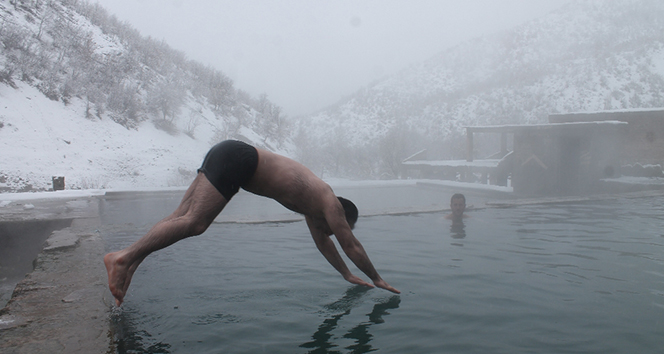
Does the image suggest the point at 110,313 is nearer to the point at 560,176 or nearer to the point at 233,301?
the point at 233,301

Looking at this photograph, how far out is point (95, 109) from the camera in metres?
18.4

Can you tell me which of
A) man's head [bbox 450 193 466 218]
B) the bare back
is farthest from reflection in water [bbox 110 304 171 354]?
man's head [bbox 450 193 466 218]

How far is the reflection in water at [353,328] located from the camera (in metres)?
2.30

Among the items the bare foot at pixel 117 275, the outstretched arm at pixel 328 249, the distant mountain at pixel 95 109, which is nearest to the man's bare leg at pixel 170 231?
the bare foot at pixel 117 275

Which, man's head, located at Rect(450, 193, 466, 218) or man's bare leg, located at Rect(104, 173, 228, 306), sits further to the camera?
man's head, located at Rect(450, 193, 466, 218)

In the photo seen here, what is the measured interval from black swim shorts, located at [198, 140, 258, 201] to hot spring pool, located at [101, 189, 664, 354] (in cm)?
81

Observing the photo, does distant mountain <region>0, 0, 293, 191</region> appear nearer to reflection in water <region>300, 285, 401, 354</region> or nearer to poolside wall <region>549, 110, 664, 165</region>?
reflection in water <region>300, 285, 401, 354</region>

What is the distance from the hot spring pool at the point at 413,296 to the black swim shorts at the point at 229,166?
805 mm

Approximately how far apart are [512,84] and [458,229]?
158 feet

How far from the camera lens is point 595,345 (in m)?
2.26

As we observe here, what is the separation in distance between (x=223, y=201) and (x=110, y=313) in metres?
0.89

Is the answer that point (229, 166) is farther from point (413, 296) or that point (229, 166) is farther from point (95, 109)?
point (95, 109)

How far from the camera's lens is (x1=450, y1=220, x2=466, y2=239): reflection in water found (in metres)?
5.55

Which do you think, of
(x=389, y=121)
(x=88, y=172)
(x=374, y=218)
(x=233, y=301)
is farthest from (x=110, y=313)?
(x=389, y=121)
